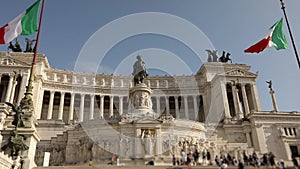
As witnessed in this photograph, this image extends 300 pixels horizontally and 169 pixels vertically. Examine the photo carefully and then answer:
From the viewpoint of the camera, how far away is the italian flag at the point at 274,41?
2541cm

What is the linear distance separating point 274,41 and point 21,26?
2337 centimetres

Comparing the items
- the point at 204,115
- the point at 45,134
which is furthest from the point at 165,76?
the point at 45,134

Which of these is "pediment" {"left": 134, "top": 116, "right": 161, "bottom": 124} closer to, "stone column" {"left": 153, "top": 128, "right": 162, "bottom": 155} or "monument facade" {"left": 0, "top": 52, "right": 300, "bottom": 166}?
"monument facade" {"left": 0, "top": 52, "right": 300, "bottom": 166}

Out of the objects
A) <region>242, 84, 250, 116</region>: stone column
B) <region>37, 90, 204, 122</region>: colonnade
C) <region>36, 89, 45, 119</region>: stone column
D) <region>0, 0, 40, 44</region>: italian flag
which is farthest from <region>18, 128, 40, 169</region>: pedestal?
<region>242, 84, 250, 116</region>: stone column

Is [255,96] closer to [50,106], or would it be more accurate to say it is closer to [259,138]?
[259,138]

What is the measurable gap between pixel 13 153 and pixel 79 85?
53543mm

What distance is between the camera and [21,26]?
70.7 feet

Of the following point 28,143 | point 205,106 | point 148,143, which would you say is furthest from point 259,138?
point 28,143

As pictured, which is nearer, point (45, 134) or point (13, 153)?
point (13, 153)

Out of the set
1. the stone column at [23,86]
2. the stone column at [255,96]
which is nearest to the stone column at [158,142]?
the stone column at [23,86]

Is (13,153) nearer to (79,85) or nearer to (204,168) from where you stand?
(204,168)

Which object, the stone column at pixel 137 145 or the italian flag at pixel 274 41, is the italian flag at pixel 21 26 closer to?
the stone column at pixel 137 145

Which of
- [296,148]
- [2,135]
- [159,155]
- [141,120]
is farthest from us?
[296,148]

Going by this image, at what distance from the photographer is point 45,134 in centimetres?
3747
